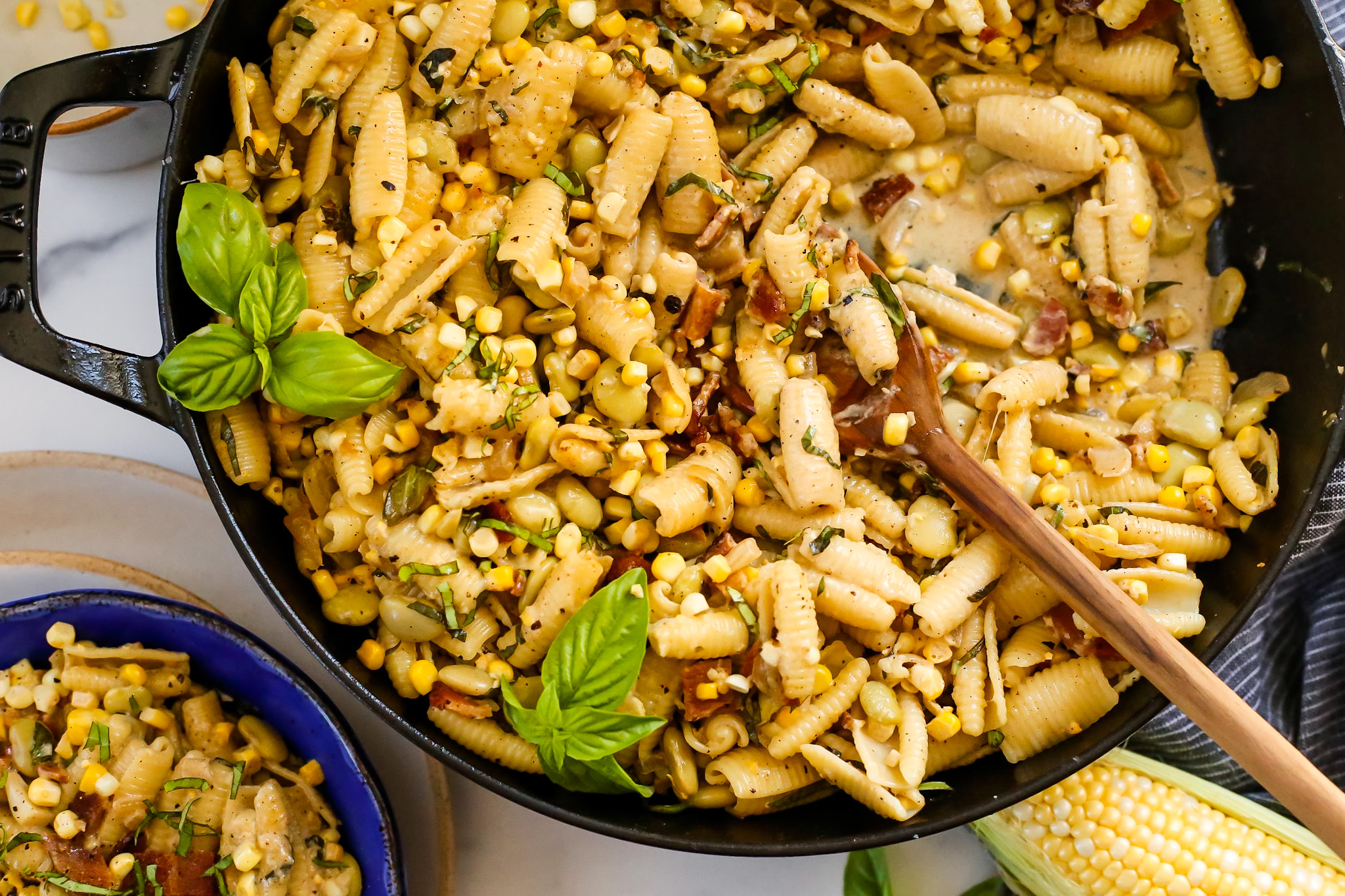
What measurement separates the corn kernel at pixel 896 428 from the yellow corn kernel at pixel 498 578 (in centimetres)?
88

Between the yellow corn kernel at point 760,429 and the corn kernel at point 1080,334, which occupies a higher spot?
the corn kernel at point 1080,334

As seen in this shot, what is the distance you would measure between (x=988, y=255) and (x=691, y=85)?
32.6 inches

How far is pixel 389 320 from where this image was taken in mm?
2205

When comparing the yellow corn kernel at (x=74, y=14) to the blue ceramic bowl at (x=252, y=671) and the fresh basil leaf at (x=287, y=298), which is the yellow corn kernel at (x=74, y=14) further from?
the blue ceramic bowl at (x=252, y=671)

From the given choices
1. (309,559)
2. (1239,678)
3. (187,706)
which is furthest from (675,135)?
(1239,678)

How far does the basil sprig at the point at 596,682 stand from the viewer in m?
1.99

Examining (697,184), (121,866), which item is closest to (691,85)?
(697,184)

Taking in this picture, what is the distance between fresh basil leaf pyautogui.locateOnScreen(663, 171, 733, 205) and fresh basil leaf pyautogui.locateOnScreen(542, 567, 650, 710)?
0.87m

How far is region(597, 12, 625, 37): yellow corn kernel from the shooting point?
2.39m

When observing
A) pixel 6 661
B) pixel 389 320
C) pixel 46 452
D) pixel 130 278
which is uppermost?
pixel 389 320

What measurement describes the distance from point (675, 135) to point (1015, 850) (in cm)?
191

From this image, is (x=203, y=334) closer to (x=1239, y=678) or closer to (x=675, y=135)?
(x=675, y=135)

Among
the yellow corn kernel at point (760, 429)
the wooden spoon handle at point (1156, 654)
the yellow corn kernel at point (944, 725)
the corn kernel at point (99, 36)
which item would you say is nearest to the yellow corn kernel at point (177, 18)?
the corn kernel at point (99, 36)

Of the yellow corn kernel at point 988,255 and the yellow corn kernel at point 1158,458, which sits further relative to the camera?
the yellow corn kernel at point 988,255
